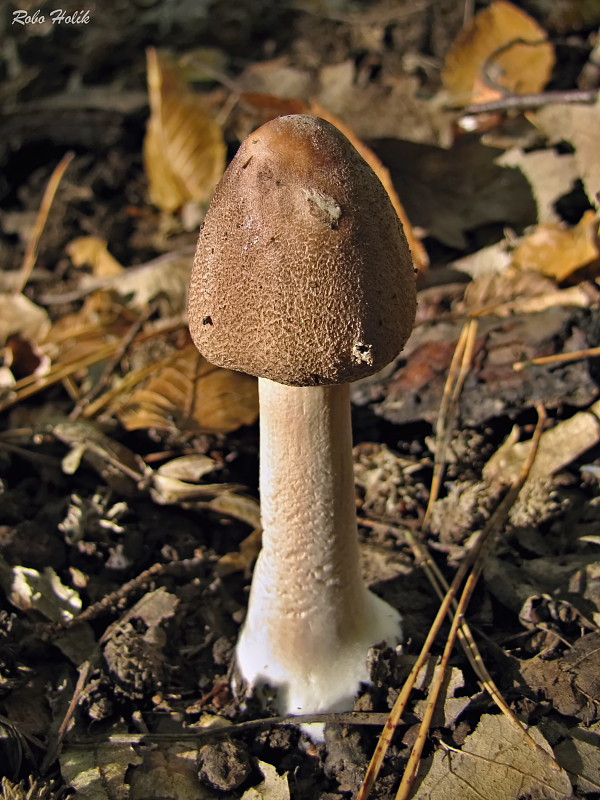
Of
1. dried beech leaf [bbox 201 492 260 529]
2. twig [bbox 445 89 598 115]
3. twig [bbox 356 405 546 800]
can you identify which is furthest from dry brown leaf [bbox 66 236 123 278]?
twig [bbox 356 405 546 800]

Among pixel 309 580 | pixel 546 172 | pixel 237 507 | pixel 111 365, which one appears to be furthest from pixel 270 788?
pixel 546 172

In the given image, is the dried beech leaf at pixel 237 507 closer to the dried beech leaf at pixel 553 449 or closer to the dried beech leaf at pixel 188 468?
the dried beech leaf at pixel 188 468

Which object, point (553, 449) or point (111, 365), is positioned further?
point (111, 365)

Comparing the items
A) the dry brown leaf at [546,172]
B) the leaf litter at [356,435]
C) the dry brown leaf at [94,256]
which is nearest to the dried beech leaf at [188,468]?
the leaf litter at [356,435]

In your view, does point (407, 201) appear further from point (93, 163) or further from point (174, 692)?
point (174, 692)

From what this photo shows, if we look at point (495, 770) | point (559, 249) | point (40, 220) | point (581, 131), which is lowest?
point (495, 770)

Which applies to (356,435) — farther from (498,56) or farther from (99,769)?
(498,56)
